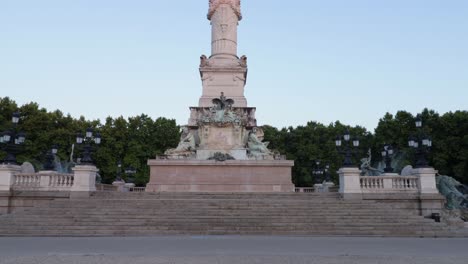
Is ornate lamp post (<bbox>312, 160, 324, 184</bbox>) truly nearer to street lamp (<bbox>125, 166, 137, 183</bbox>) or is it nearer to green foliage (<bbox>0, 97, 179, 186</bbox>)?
street lamp (<bbox>125, 166, 137, 183</bbox>)

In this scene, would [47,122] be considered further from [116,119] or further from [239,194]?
[239,194]

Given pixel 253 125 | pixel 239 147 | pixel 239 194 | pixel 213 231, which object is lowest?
pixel 213 231

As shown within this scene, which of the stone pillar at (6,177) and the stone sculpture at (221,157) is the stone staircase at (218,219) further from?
the stone sculpture at (221,157)

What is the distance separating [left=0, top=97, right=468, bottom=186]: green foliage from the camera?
40.7 m

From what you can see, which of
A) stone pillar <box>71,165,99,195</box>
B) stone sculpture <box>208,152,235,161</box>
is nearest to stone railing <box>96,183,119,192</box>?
stone pillar <box>71,165,99,195</box>

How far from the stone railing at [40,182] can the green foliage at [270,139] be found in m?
22.4

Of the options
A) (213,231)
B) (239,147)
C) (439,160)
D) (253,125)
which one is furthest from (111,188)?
(439,160)

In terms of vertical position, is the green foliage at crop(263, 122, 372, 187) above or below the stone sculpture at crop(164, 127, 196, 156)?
above

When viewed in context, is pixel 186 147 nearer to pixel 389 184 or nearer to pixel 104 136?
pixel 389 184

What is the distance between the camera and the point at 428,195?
746 inches

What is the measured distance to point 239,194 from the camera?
20.7 m

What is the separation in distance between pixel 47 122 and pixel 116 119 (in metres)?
7.64

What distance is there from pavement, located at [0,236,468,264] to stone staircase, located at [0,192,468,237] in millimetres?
2648

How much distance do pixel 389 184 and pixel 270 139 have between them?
1222 inches
